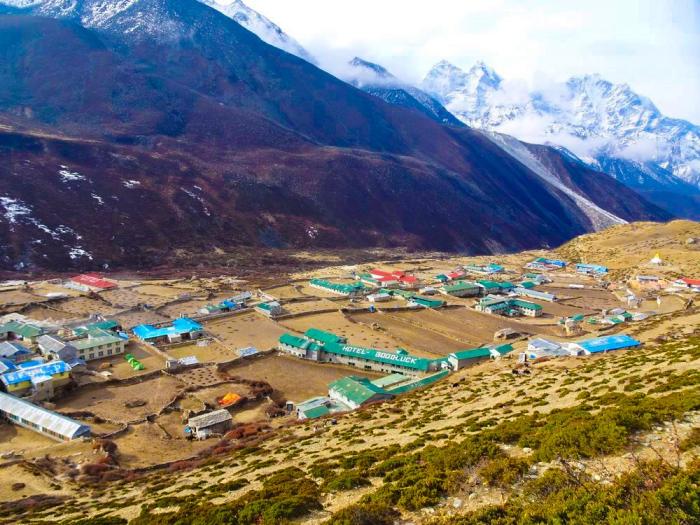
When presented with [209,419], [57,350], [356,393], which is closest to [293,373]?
[356,393]

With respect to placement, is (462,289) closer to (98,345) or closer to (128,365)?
(128,365)

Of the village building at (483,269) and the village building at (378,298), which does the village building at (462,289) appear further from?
the village building at (483,269)

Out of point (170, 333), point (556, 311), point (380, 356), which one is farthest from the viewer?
point (556, 311)

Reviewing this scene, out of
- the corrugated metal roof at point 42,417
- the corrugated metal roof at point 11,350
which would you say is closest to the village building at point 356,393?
the corrugated metal roof at point 42,417

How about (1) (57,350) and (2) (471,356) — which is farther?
(2) (471,356)

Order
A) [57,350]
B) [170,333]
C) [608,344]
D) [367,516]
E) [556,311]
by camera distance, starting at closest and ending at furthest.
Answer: [367,516] < [608,344] < [57,350] < [170,333] < [556,311]

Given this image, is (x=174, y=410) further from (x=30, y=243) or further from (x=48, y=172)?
(x=48, y=172)
